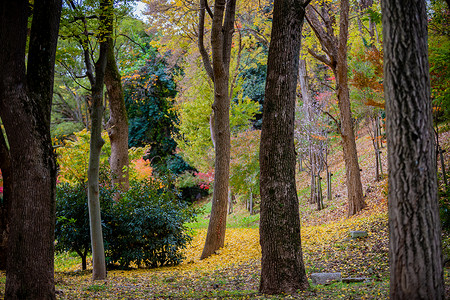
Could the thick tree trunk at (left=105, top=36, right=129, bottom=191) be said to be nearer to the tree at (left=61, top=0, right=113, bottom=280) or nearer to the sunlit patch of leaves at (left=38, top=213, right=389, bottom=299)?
the sunlit patch of leaves at (left=38, top=213, right=389, bottom=299)

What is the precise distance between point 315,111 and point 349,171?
202 inches

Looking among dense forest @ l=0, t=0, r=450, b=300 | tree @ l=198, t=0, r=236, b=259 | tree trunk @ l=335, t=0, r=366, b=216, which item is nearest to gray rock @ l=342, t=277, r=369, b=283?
dense forest @ l=0, t=0, r=450, b=300

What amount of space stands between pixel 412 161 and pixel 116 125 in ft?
29.9

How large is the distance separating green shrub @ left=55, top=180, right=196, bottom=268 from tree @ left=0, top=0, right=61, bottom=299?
4.93m

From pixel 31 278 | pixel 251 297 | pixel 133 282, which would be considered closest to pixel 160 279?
pixel 133 282

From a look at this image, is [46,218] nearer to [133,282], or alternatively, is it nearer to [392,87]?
[133,282]

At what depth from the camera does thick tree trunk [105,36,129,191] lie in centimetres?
1071

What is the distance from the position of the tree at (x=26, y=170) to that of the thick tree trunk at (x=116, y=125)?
618 cm

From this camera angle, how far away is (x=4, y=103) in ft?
14.2

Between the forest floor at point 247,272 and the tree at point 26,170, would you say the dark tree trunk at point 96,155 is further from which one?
the tree at point 26,170

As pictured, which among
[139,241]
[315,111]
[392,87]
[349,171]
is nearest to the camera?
[392,87]

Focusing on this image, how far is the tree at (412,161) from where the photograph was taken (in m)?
3.05

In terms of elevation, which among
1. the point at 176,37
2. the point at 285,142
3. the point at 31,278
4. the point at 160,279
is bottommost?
the point at 160,279

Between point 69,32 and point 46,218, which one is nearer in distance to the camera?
point 46,218
